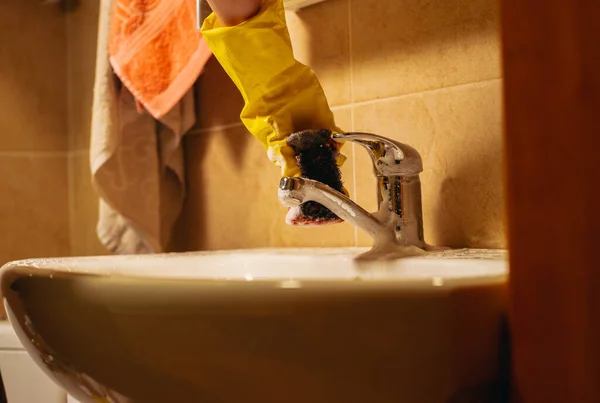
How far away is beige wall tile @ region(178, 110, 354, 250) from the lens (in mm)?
1082

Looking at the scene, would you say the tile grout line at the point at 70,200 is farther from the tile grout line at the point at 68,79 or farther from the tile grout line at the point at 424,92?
the tile grout line at the point at 424,92

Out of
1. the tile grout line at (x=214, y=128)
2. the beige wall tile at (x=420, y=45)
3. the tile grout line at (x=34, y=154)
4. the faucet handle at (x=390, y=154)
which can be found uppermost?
the beige wall tile at (x=420, y=45)

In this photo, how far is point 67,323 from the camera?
52 centimetres

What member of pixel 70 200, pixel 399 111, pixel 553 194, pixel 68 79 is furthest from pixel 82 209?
pixel 553 194

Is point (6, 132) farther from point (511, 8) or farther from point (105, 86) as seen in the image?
point (511, 8)

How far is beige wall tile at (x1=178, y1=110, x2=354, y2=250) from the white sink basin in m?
0.56

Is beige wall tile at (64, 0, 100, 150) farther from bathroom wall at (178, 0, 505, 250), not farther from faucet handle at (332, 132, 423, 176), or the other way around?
faucet handle at (332, 132, 423, 176)

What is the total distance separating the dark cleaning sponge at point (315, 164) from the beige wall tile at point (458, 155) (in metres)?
0.11

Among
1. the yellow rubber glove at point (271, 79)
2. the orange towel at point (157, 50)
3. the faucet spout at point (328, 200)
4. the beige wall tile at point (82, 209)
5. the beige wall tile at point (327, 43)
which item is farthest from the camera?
the beige wall tile at point (82, 209)

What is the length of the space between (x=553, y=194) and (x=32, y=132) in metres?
1.45

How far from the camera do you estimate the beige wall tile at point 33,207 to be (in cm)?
155

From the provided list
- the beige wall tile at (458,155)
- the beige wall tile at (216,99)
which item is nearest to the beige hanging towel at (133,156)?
the beige wall tile at (216,99)

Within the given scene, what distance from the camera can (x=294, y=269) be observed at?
863mm

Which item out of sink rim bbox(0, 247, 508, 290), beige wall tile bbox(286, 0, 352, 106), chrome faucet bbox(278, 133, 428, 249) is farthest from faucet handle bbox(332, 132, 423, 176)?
beige wall tile bbox(286, 0, 352, 106)
